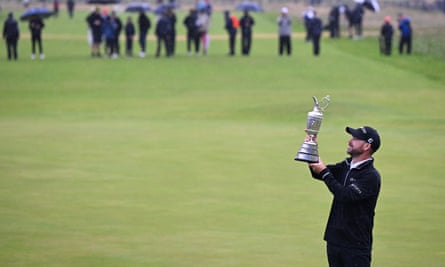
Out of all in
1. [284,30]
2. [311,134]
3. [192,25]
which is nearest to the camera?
[311,134]

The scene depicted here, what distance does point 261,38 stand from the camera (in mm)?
61094

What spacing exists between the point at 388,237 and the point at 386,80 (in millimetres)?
26270

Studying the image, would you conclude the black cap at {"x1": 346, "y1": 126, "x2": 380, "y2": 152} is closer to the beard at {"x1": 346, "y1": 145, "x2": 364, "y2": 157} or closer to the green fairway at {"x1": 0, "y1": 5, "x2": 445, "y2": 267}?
the beard at {"x1": 346, "y1": 145, "x2": 364, "y2": 157}

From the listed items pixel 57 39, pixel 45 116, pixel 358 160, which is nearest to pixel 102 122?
pixel 45 116

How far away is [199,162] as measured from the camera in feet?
64.7

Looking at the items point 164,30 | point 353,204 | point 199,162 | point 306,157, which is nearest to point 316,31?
point 164,30

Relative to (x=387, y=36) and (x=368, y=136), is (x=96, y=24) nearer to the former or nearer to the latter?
(x=387, y=36)

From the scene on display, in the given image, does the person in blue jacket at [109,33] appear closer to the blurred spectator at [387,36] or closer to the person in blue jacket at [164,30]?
the person in blue jacket at [164,30]

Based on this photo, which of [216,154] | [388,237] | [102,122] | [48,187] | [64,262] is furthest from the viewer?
[102,122]

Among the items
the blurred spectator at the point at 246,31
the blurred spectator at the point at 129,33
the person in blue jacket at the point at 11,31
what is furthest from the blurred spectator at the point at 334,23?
the person in blue jacket at the point at 11,31

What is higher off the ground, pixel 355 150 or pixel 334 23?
pixel 355 150

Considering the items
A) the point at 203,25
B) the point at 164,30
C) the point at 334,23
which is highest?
the point at 203,25

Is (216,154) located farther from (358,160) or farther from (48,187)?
(358,160)

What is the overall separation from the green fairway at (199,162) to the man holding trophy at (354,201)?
3343 mm
